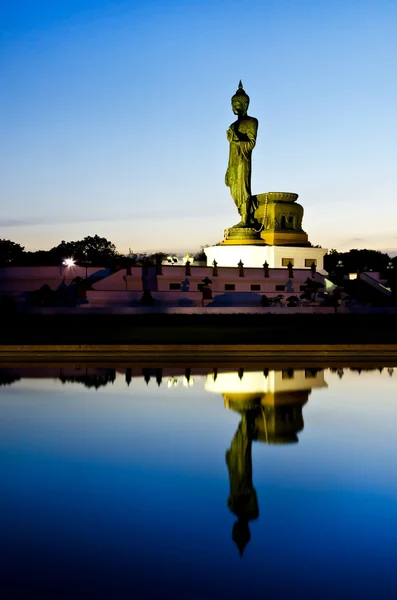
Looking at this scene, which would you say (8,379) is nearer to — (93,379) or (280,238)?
(93,379)

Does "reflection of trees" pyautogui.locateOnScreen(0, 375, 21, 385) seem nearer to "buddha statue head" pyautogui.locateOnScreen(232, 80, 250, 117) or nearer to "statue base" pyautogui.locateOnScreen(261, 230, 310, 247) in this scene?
"statue base" pyautogui.locateOnScreen(261, 230, 310, 247)

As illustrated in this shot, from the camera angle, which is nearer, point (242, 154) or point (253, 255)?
point (253, 255)

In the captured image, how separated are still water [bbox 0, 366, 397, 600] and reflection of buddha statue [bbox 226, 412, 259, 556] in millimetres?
24

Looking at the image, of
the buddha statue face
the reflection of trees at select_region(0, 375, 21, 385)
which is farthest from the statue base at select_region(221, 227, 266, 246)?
the reflection of trees at select_region(0, 375, 21, 385)

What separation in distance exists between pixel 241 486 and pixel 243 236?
46.5m

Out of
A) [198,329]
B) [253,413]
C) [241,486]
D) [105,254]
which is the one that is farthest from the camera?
[105,254]

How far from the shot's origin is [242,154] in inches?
2245

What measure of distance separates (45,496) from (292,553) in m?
3.24

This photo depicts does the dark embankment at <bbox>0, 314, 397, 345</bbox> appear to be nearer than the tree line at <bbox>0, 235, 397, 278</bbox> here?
Yes

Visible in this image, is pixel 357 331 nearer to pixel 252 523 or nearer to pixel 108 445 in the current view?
pixel 108 445

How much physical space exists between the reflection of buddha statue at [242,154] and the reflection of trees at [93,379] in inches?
1425

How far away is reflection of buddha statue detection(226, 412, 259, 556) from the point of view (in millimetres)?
8284

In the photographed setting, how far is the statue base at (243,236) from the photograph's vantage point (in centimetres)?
5588

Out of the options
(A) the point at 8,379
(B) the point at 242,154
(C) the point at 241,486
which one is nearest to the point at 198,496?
(C) the point at 241,486
